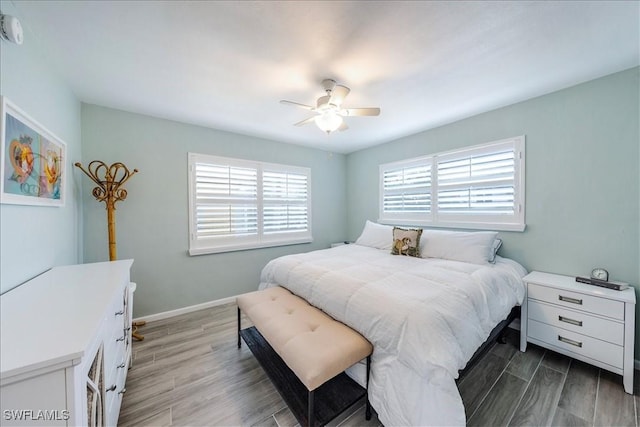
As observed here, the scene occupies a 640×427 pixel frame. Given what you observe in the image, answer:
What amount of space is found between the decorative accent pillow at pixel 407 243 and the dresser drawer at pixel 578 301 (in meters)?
1.05

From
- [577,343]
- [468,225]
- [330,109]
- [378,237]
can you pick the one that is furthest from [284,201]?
[577,343]

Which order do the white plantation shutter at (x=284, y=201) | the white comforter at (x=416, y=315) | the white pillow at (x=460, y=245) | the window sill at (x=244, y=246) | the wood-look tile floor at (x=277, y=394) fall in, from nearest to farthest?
the white comforter at (x=416, y=315)
the wood-look tile floor at (x=277, y=394)
the white pillow at (x=460, y=245)
the window sill at (x=244, y=246)
the white plantation shutter at (x=284, y=201)

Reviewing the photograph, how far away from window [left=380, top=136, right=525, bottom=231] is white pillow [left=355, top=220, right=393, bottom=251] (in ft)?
1.58

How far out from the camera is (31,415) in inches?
28.8

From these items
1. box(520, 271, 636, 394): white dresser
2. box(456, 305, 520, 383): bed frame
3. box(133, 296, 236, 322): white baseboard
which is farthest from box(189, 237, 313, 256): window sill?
box(520, 271, 636, 394): white dresser

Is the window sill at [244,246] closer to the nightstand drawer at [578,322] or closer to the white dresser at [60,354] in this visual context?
the white dresser at [60,354]

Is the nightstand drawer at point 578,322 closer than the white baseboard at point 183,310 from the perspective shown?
Yes

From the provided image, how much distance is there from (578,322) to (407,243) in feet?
4.94

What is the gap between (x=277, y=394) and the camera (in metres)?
1.72

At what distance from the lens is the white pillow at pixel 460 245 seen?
243cm

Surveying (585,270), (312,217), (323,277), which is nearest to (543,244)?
(585,270)

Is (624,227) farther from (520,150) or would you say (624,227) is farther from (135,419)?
(135,419)

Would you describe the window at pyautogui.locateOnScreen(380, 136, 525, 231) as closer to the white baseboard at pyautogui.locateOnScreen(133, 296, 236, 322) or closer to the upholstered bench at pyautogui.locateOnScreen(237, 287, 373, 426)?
the upholstered bench at pyautogui.locateOnScreen(237, 287, 373, 426)

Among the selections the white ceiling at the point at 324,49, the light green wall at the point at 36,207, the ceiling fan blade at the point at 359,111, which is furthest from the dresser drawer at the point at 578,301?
the light green wall at the point at 36,207
